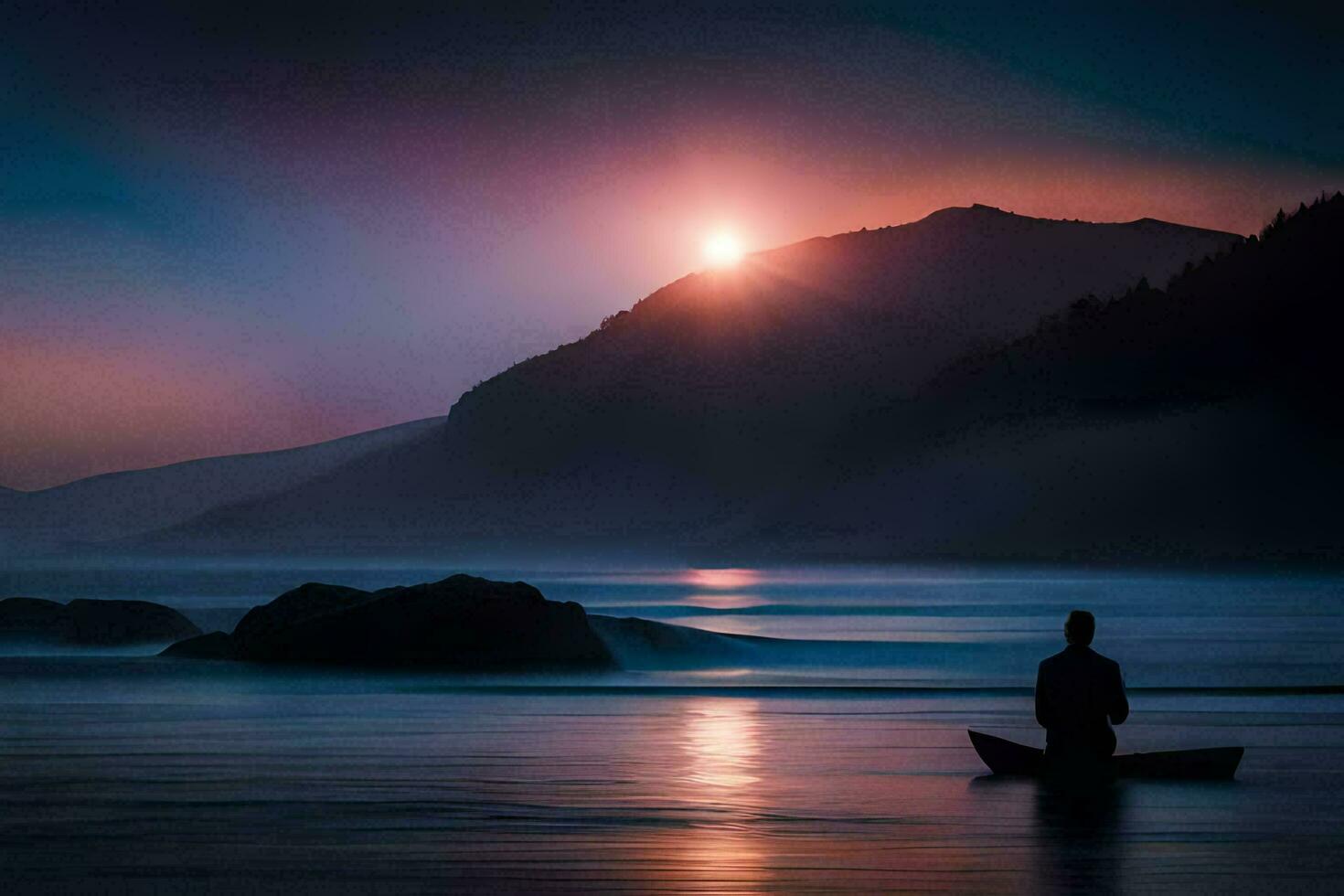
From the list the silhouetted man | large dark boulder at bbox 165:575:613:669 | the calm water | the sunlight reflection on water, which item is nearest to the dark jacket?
the silhouetted man

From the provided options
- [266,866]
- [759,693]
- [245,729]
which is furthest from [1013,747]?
[759,693]

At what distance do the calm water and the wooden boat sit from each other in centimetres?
27

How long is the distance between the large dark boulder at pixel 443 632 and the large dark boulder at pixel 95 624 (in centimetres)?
652

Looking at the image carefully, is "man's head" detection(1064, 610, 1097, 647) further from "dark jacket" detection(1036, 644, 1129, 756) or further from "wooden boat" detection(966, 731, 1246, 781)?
"wooden boat" detection(966, 731, 1246, 781)

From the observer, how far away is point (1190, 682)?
30.9 metres

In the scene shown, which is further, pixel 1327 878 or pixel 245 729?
pixel 245 729

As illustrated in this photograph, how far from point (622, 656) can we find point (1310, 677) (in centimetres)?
1120

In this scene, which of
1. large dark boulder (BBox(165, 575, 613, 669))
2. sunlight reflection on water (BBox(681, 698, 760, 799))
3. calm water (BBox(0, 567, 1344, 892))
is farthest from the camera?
large dark boulder (BBox(165, 575, 613, 669))

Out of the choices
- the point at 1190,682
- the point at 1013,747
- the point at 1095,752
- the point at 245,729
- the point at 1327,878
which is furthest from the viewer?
the point at 1190,682

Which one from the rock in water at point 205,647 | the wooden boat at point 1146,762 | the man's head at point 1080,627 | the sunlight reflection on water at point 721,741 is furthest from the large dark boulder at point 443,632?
the man's head at point 1080,627

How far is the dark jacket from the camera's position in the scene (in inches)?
583

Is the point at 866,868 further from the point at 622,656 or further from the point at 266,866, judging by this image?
the point at 622,656

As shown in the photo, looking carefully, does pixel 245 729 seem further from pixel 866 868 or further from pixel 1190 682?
pixel 1190 682

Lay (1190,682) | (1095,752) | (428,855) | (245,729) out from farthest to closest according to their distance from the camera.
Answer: (1190,682) < (245,729) < (1095,752) < (428,855)
